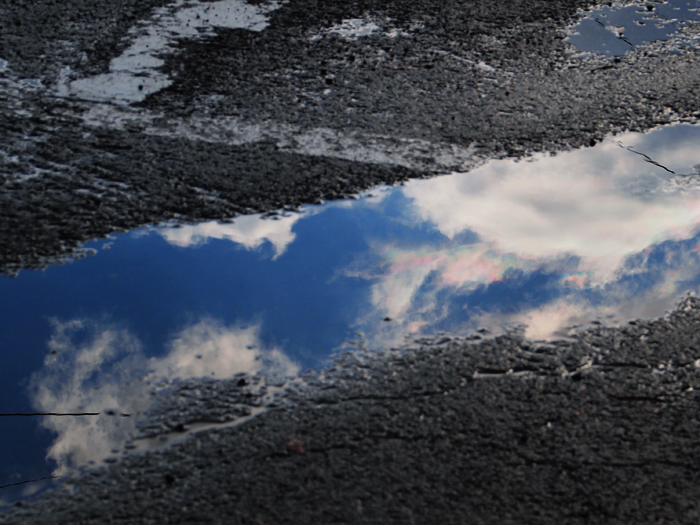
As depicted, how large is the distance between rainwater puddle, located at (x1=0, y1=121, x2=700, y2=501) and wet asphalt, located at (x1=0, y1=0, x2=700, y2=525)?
151 mm

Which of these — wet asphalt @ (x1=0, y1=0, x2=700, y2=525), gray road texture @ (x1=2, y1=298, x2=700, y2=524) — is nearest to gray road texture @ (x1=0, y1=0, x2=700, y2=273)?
wet asphalt @ (x1=0, y1=0, x2=700, y2=525)

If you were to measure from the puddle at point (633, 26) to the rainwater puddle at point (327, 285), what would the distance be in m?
1.90

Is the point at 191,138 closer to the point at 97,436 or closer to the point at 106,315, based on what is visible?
the point at 106,315

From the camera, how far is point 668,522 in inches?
88.0

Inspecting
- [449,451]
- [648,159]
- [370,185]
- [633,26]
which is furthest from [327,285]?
[633,26]

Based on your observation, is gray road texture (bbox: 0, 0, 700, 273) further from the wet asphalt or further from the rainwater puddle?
the rainwater puddle

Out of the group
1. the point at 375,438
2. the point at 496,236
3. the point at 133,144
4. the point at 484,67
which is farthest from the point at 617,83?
the point at 375,438

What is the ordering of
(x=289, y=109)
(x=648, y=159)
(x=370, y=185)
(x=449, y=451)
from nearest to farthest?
(x=449, y=451) < (x=370, y=185) < (x=648, y=159) < (x=289, y=109)

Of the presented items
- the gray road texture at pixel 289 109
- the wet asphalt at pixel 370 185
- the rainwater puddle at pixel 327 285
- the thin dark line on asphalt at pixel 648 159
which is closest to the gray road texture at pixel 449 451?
the wet asphalt at pixel 370 185

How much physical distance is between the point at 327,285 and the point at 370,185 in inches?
33.6

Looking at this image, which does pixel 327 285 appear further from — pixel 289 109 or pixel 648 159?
pixel 648 159

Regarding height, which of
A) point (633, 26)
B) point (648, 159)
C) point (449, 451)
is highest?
point (633, 26)

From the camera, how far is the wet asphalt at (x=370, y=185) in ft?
7.55

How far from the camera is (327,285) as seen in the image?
332cm
